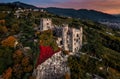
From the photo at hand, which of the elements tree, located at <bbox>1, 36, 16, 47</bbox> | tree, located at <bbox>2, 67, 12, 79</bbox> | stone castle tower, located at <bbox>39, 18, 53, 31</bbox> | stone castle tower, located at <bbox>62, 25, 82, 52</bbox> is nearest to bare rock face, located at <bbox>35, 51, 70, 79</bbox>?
stone castle tower, located at <bbox>62, 25, 82, 52</bbox>

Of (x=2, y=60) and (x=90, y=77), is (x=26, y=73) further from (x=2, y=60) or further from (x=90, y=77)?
(x=90, y=77)

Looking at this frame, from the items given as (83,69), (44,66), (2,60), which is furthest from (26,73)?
(83,69)

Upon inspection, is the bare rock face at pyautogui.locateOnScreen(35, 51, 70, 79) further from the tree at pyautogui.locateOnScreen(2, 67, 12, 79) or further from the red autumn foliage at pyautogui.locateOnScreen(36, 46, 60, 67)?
the tree at pyautogui.locateOnScreen(2, 67, 12, 79)

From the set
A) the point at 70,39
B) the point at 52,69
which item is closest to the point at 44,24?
the point at 70,39

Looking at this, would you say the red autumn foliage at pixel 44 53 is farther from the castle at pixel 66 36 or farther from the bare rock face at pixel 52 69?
the castle at pixel 66 36

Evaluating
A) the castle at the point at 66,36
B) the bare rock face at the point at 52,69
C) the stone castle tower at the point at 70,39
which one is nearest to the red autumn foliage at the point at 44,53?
the bare rock face at the point at 52,69

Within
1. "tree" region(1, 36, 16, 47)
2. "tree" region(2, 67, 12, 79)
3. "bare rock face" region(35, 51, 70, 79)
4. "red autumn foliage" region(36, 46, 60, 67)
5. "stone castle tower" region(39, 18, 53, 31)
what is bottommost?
"tree" region(2, 67, 12, 79)

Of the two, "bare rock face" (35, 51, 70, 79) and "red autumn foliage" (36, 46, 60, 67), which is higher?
"red autumn foliage" (36, 46, 60, 67)

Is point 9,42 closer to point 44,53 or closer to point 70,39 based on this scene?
point 44,53
